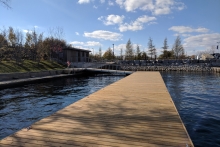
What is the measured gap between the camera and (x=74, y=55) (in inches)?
1438

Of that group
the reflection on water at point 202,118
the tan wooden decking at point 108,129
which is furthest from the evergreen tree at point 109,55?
the tan wooden decking at point 108,129

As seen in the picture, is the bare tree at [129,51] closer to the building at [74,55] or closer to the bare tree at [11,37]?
the building at [74,55]

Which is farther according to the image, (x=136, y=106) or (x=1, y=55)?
(x=1, y=55)

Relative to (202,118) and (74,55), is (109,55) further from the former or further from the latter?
(202,118)

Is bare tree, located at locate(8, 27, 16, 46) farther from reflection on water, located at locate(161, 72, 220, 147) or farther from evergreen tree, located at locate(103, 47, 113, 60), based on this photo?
evergreen tree, located at locate(103, 47, 113, 60)

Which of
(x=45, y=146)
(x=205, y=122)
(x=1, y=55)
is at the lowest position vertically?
(x=205, y=122)

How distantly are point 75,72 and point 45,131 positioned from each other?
23.6 metres

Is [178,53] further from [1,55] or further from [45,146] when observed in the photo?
[45,146]

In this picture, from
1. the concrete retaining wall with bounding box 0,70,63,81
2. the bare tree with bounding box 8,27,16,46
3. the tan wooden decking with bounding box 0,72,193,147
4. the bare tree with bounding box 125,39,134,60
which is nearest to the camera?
the tan wooden decking with bounding box 0,72,193,147

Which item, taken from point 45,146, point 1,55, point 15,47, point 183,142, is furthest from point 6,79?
point 183,142

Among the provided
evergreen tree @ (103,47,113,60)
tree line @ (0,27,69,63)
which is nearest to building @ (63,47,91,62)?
tree line @ (0,27,69,63)

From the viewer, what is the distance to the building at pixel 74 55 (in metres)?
34.7

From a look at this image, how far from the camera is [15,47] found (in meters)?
25.5

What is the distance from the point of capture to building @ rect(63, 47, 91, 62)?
34.7 metres
